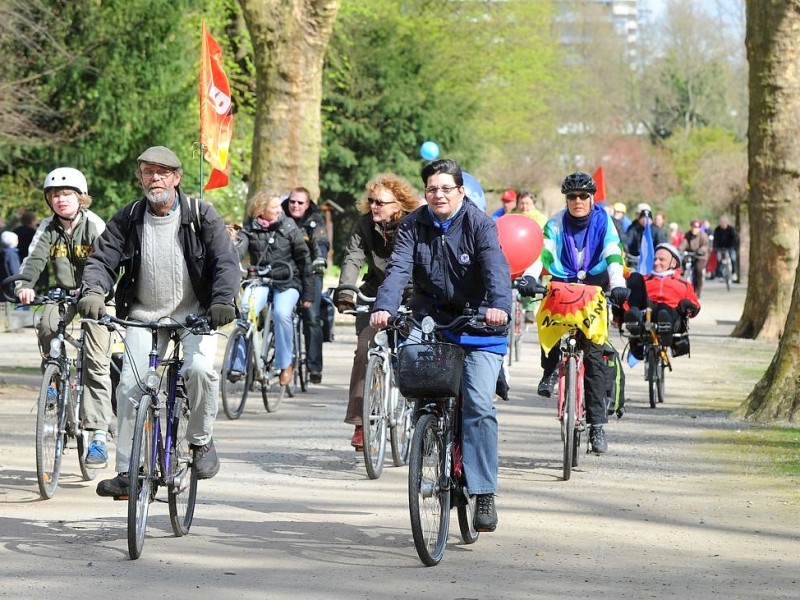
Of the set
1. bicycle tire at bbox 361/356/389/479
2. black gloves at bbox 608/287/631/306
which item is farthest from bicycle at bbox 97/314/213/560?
black gloves at bbox 608/287/631/306

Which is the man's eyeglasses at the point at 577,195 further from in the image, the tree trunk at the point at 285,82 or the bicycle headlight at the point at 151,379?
the tree trunk at the point at 285,82

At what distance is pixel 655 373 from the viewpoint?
1479cm

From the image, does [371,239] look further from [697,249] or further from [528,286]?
[697,249]

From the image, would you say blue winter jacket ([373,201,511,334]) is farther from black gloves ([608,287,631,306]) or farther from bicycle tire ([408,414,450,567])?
black gloves ([608,287,631,306])

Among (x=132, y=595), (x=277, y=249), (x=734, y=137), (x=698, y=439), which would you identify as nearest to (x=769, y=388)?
(x=698, y=439)

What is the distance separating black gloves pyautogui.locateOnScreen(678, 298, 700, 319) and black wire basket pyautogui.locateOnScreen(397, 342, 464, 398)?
830 centimetres

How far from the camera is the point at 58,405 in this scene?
943 cm

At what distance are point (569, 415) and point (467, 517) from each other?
2.58m

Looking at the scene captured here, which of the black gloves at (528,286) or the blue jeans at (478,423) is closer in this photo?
the blue jeans at (478,423)

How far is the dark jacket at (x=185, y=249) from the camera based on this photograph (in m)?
7.72

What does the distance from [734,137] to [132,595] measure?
84.8m

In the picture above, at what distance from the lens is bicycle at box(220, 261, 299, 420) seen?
13.5 metres

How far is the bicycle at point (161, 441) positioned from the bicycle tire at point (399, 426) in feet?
9.01

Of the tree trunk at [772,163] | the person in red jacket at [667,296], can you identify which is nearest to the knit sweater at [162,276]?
the person in red jacket at [667,296]
